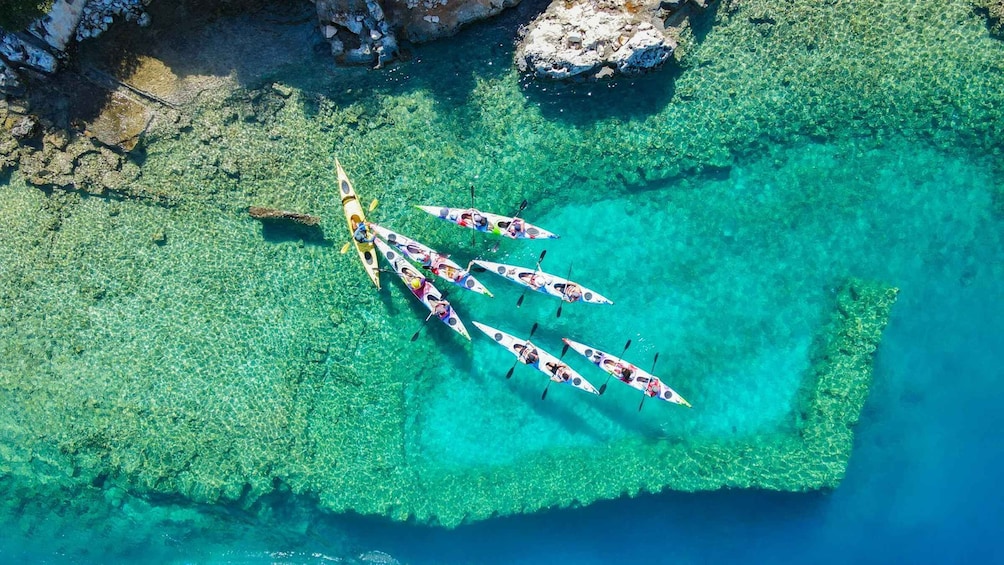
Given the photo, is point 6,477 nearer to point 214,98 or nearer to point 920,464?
point 214,98

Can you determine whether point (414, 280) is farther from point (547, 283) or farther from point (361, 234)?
point (547, 283)

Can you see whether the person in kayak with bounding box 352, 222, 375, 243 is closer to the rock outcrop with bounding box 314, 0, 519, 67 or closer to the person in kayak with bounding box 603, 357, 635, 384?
the rock outcrop with bounding box 314, 0, 519, 67

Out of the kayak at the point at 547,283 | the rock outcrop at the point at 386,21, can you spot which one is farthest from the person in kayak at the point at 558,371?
the rock outcrop at the point at 386,21

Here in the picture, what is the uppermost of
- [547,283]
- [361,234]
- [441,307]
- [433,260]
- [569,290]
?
[361,234]

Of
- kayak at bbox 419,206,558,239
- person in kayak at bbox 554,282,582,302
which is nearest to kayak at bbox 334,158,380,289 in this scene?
kayak at bbox 419,206,558,239

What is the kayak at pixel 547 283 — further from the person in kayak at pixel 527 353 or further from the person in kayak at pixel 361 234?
the person in kayak at pixel 361 234

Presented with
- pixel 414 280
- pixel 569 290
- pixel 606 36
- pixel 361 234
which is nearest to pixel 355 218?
pixel 361 234
